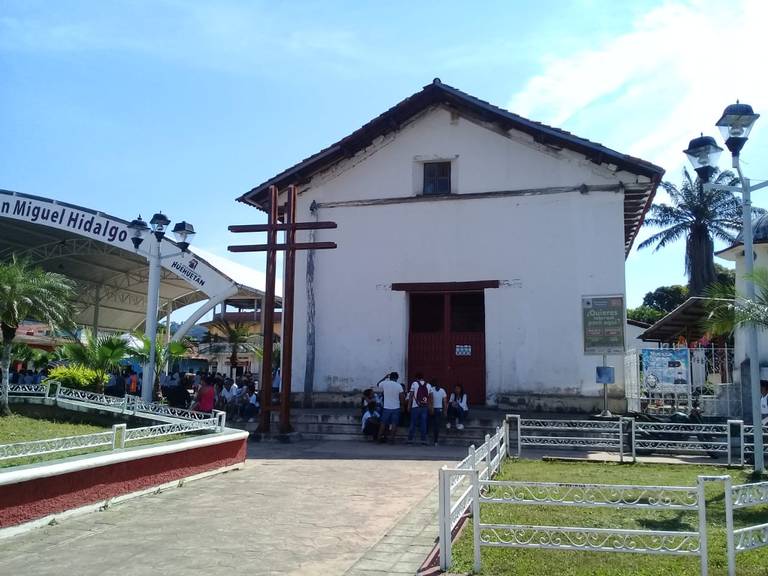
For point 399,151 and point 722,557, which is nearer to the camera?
point 722,557

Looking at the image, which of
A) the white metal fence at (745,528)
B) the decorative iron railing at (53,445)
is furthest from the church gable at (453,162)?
the white metal fence at (745,528)

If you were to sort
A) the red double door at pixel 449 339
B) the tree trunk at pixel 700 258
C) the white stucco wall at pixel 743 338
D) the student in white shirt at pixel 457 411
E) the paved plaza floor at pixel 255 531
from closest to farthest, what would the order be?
the paved plaza floor at pixel 255 531
the student in white shirt at pixel 457 411
the white stucco wall at pixel 743 338
the red double door at pixel 449 339
the tree trunk at pixel 700 258

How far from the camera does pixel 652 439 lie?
12.6 m

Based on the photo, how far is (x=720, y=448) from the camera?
11.9 m

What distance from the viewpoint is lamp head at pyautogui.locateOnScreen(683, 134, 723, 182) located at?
9.48m

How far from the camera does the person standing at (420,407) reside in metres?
14.0

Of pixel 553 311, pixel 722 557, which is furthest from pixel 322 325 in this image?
pixel 722 557

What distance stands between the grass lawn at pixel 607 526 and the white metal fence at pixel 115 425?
457cm

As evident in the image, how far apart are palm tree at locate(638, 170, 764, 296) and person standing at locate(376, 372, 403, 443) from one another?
27793mm

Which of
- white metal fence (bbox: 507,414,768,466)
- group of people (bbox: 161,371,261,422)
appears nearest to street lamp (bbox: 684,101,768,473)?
white metal fence (bbox: 507,414,768,466)

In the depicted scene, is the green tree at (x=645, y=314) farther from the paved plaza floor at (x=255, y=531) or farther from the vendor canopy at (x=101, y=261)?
the paved plaza floor at (x=255, y=531)

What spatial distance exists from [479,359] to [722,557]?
38.2ft

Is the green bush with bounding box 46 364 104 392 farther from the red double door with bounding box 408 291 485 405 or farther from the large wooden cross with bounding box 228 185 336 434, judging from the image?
the red double door with bounding box 408 291 485 405

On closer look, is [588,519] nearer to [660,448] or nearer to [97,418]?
[660,448]
